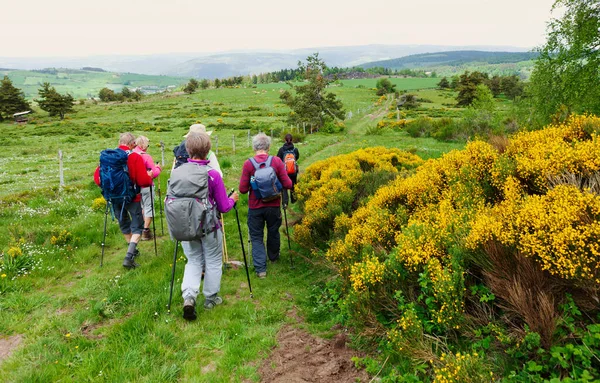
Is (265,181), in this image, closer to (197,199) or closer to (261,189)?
(261,189)

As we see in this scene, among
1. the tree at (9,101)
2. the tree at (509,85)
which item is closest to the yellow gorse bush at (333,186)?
the tree at (9,101)

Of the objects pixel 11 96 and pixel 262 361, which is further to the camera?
pixel 11 96

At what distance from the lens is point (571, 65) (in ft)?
60.2

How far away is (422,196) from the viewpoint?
6.61 metres

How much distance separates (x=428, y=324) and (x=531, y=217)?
1.79 m

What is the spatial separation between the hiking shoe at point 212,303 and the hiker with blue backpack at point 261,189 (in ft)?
4.33

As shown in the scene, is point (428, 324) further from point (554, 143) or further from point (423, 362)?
point (554, 143)

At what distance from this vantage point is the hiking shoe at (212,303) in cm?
596

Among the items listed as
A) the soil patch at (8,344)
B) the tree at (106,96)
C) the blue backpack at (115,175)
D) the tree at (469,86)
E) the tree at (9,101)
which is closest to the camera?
the soil patch at (8,344)

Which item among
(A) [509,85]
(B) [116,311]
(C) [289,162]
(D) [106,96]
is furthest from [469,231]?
(D) [106,96]

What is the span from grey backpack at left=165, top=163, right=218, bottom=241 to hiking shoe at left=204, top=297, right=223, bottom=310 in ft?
4.63

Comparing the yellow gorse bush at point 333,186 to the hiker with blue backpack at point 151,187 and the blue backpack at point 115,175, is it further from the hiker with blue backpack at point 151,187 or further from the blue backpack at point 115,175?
the blue backpack at point 115,175

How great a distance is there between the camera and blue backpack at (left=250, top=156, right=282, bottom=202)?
700 cm

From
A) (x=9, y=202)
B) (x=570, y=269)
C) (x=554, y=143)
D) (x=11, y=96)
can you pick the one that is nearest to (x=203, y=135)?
(x=570, y=269)
